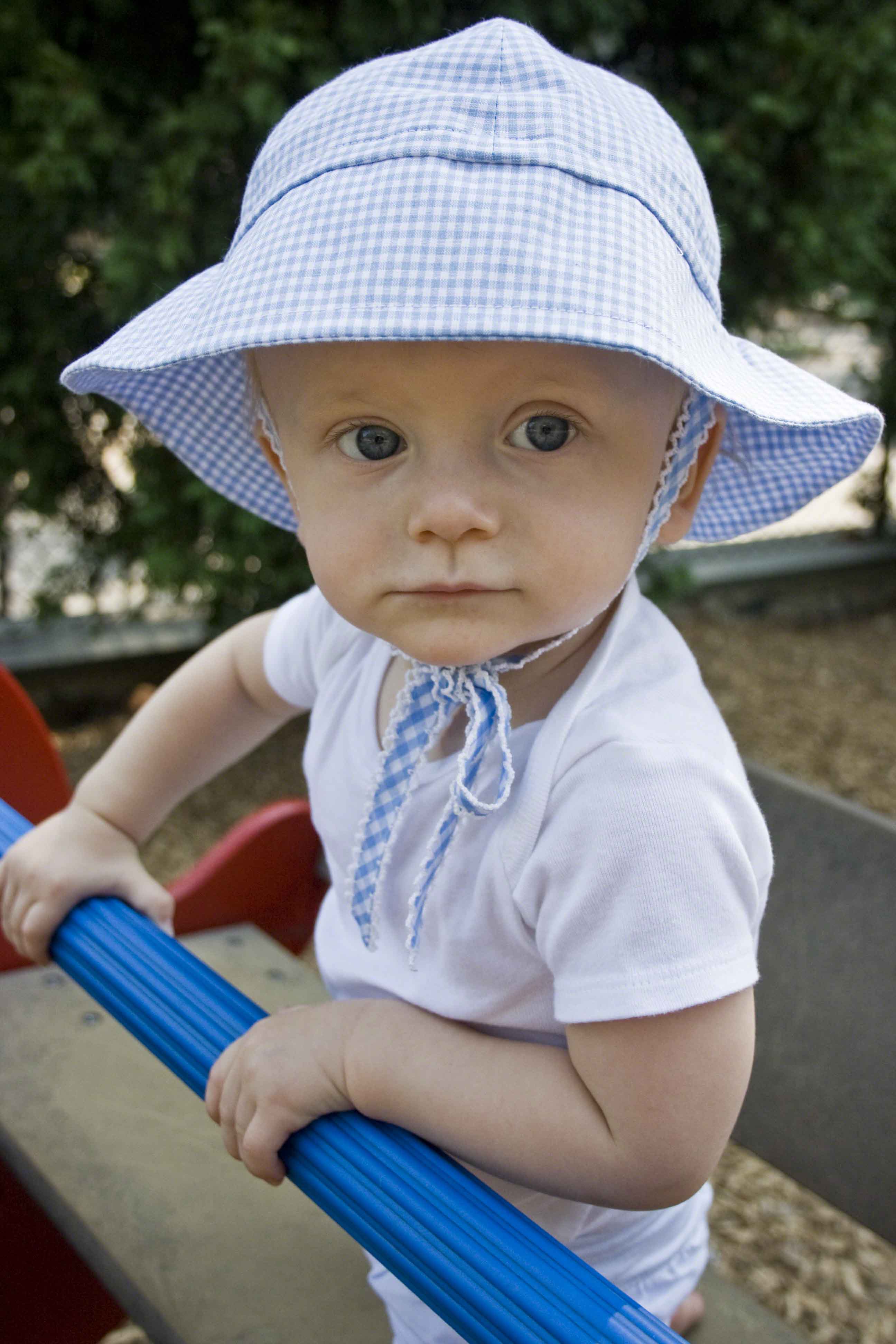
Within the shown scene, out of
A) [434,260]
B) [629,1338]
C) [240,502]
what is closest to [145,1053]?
[240,502]

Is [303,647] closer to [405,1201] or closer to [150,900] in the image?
[150,900]

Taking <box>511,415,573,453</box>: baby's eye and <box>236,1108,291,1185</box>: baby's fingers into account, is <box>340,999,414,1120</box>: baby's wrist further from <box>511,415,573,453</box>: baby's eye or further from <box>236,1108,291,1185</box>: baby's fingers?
<box>511,415,573,453</box>: baby's eye

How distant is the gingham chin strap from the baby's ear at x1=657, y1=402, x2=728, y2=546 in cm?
16

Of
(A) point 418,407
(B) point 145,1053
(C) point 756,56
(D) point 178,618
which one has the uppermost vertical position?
(A) point 418,407

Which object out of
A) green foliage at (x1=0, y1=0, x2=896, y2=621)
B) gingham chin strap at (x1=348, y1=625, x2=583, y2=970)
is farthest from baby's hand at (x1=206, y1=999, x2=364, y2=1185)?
green foliage at (x1=0, y1=0, x2=896, y2=621)

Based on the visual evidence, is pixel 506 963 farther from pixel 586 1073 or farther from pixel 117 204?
pixel 117 204

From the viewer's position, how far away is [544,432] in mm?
843

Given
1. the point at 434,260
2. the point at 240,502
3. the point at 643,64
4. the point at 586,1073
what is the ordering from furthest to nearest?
the point at 643,64
the point at 240,502
the point at 586,1073
the point at 434,260

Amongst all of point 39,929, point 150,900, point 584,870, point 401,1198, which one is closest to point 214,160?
point 150,900

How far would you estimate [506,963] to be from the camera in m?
1.02

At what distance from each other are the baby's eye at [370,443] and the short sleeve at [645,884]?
0.92 ft

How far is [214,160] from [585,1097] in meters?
2.69

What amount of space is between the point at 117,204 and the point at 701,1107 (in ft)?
9.98

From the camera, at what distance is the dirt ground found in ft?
6.93
